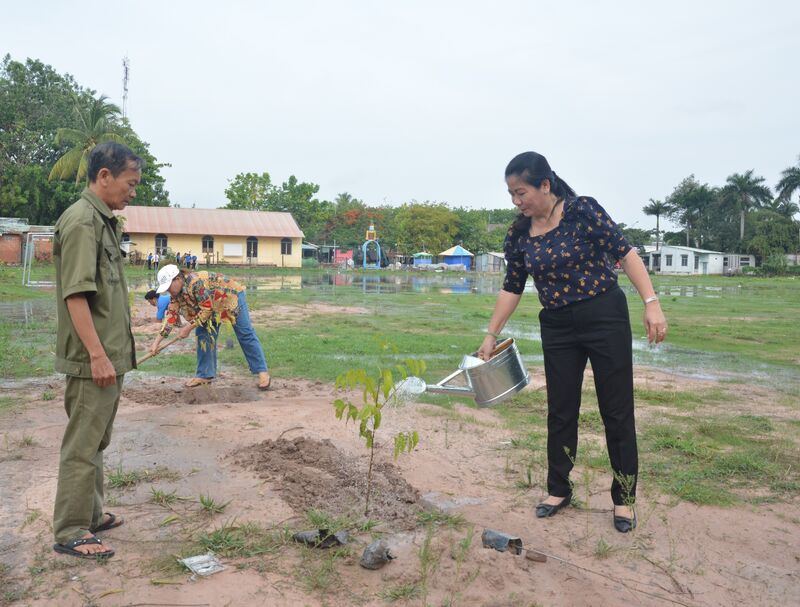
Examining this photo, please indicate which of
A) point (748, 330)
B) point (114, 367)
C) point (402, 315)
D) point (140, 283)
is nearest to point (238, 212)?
point (140, 283)

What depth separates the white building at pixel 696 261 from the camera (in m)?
57.9

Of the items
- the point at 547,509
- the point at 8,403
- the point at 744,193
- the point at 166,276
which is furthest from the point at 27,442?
the point at 744,193

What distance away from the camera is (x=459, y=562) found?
284 centimetres

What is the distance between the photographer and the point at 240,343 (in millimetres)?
6719

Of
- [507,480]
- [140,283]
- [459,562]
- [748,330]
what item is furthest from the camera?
[140,283]

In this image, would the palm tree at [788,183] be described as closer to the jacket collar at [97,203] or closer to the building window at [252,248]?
the building window at [252,248]

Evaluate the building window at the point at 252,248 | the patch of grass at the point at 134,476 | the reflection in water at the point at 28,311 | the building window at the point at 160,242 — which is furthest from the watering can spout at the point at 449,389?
the building window at the point at 252,248

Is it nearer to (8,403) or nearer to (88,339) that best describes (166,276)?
(8,403)

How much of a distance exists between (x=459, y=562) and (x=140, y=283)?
2416 cm

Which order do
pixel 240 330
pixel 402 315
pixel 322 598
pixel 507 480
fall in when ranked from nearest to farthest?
1. pixel 322 598
2. pixel 507 480
3. pixel 240 330
4. pixel 402 315

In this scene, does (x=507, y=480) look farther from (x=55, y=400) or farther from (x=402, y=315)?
(x=402, y=315)

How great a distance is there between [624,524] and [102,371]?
8.76 feet

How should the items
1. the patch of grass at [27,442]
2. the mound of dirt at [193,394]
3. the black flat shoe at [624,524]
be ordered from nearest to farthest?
the black flat shoe at [624,524]
the patch of grass at [27,442]
the mound of dirt at [193,394]

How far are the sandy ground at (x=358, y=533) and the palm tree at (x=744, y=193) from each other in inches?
2596
